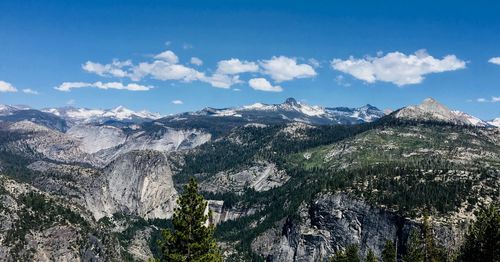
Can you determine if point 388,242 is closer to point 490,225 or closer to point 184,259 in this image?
point 490,225

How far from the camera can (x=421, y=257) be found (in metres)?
98.4

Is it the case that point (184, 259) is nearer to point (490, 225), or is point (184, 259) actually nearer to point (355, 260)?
point (490, 225)

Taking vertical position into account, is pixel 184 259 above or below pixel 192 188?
below

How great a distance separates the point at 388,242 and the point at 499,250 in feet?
169

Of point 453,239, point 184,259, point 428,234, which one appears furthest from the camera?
point 453,239

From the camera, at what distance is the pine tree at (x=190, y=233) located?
54.5m

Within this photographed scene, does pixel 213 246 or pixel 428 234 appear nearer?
pixel 213 246

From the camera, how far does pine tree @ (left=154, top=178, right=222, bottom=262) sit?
54.5 metres

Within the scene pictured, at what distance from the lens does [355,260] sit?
12481 cm

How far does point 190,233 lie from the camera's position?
54.9 m

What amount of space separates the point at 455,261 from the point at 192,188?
65.3m

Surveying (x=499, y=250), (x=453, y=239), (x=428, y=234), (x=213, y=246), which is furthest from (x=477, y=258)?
(x=453, y=239)

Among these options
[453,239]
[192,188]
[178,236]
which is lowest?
[453,239]

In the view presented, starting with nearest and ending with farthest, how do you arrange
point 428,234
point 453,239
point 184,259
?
1. point 184,259
2. point 428,234
3. point 453,239
